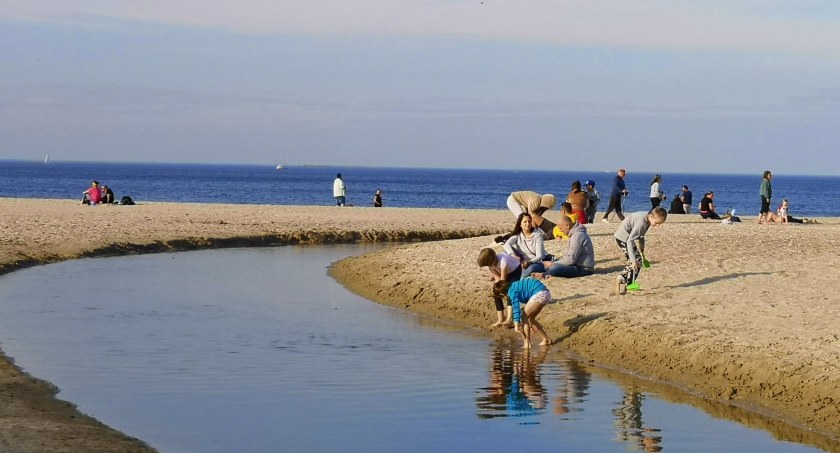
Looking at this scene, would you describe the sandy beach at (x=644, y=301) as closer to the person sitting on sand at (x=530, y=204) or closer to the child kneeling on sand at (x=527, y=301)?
the child kneeling on sand at (x=527, y=301)

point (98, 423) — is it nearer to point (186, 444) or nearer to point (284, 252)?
point (186, 444)

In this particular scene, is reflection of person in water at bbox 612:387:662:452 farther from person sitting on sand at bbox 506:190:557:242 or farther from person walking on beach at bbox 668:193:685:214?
person walking on beach at bbox 668:193:685:214

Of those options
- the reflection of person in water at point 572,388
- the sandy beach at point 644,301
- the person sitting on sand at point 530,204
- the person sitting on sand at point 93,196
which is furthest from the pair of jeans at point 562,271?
the person sitting on sand at point 93,196

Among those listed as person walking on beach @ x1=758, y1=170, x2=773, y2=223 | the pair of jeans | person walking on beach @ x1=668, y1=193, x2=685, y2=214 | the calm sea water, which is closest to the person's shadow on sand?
the pair of jeans

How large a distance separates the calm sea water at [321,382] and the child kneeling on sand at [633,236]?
225 cm

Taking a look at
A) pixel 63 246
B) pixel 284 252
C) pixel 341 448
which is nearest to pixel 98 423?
pixel 341 448

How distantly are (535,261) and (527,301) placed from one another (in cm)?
248

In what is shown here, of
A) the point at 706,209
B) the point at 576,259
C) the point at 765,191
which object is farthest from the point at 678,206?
the point at 576,259

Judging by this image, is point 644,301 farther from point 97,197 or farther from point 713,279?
point 97,197

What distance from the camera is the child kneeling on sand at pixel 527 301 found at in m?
14.3

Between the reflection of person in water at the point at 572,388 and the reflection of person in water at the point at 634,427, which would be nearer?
the reflection of person in water at the point at 634,427

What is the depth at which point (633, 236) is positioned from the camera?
52.7 ft

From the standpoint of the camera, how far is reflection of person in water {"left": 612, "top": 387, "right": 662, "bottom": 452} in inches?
391

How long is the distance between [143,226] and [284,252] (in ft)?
17.0
